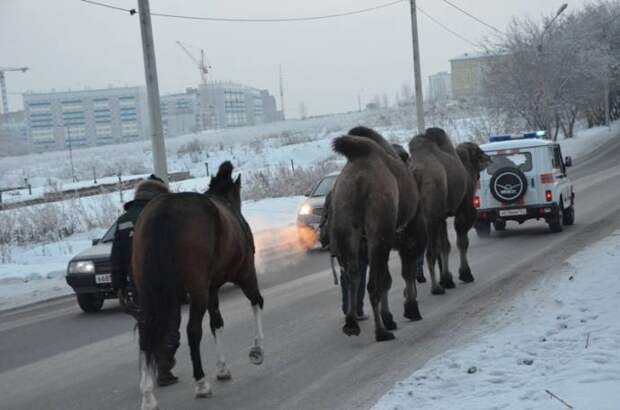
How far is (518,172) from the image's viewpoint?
60.0 feet

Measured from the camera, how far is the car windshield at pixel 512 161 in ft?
61.3

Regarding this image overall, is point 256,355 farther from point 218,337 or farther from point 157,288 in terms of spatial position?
point 157,288

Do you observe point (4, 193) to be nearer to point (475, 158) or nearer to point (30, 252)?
point (30, 252)

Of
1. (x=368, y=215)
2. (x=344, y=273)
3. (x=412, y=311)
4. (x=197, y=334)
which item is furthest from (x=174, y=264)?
(x=412, y=311)

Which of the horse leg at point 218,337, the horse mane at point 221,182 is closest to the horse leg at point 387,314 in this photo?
the horse mane at point 221,182

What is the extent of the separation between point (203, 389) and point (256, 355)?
3.14 feet

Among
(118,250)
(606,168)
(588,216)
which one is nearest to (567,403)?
(118,250)

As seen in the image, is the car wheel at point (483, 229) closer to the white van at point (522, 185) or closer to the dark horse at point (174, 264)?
the white van at point (522, 185)

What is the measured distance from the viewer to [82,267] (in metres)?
13.6

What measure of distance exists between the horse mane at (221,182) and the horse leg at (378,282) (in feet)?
5.65

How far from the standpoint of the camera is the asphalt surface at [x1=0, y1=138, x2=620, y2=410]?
7.79 m

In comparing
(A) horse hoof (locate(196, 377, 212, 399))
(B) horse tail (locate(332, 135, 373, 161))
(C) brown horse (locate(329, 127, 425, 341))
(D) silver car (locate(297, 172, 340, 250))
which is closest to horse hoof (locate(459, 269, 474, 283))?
(C) brown horse (locate(329, 127, 425, 341))

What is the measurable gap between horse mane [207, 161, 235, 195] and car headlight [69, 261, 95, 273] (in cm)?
526

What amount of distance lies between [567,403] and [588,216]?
1649 cm
